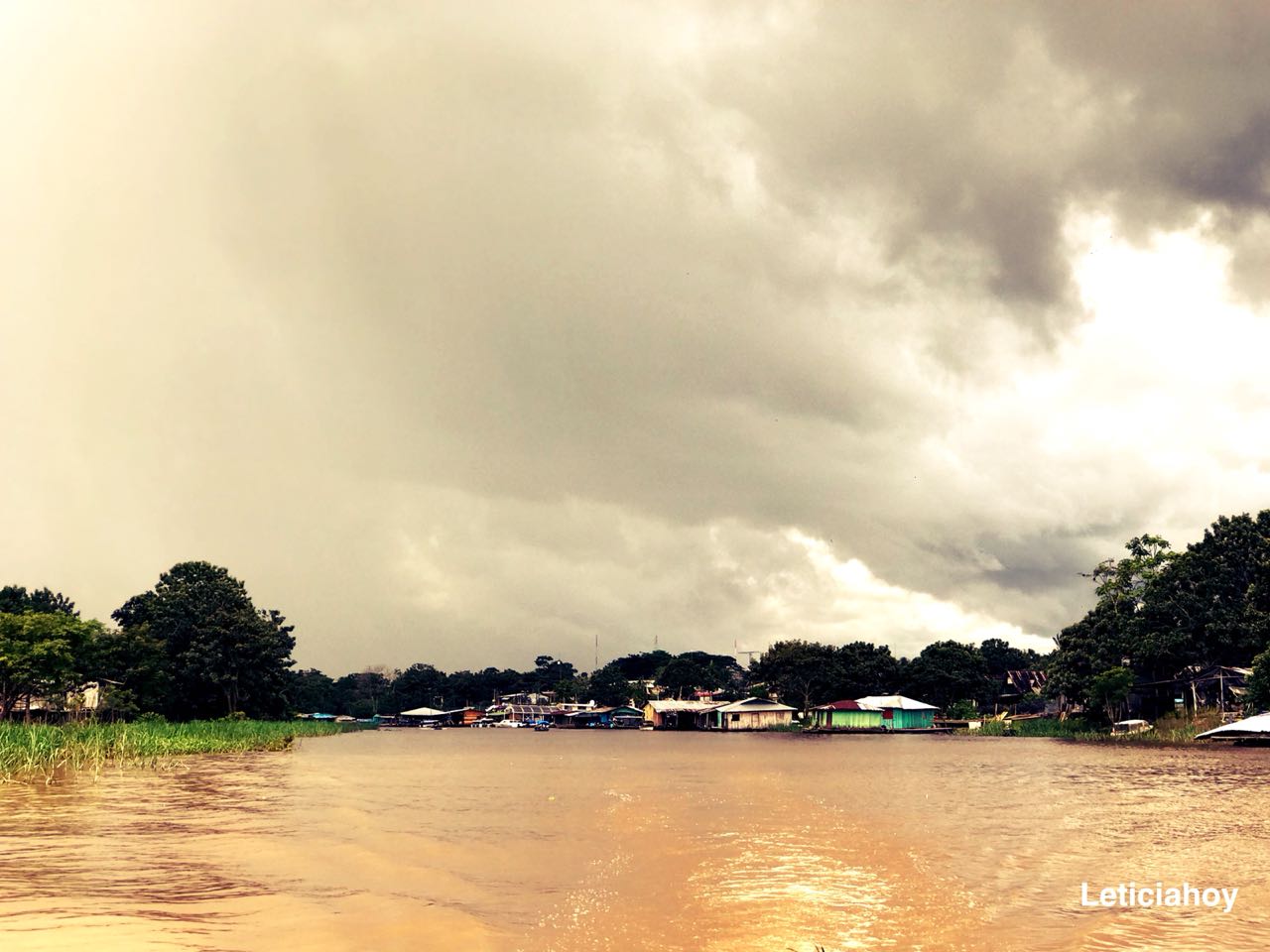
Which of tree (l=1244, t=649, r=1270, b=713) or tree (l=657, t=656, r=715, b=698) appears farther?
tree (l=657, t=656, r=715, b=698)

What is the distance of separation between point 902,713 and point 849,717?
569 cm

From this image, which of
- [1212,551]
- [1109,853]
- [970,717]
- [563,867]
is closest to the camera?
[563,867]

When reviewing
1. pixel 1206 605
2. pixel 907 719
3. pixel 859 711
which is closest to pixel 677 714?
pixel 859 711

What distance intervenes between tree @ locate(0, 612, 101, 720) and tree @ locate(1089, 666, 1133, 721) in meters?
65.5

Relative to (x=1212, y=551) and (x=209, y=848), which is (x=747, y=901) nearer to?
(x=209, y=848)

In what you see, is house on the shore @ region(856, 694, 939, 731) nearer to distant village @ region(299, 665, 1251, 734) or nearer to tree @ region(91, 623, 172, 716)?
distant village @ region(299, 665, 1251, 734)

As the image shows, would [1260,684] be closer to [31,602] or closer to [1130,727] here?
[1130,727]

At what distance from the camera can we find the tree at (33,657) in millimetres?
50875

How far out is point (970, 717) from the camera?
104m

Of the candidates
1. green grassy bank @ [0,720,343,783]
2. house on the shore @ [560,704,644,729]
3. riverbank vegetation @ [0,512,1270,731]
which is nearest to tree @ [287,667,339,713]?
house on the shore @ [560,704,644,729]

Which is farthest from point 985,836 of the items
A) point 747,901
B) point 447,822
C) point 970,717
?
point 970,717

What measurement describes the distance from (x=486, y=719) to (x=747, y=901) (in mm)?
154234

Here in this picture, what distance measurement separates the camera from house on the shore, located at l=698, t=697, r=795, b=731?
366ft

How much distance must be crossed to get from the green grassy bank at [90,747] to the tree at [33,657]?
9.85 meters
